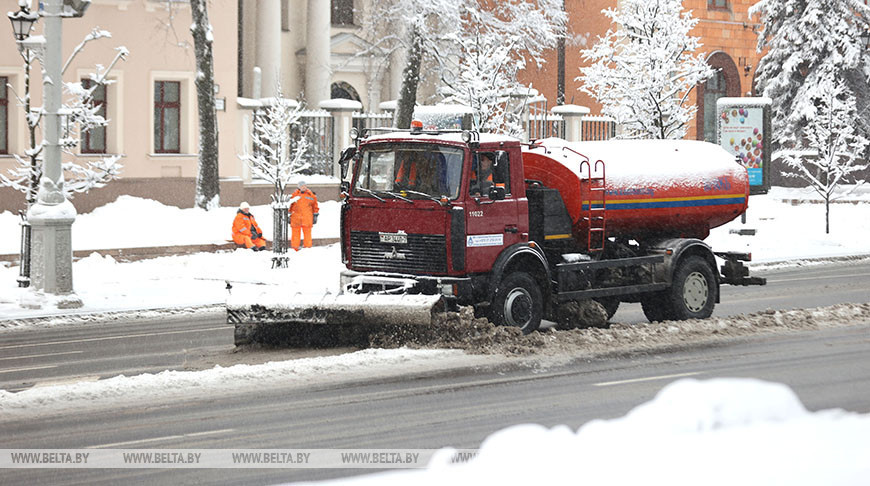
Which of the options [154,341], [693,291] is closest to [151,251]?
[154,341]

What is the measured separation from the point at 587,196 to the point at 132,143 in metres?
20.4

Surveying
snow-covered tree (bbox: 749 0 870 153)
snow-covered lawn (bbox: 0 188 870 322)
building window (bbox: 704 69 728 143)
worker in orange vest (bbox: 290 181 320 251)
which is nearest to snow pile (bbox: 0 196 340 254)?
snow-covered lawn (bbox: 0 188 870 322)

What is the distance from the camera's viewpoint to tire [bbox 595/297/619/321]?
1881cm

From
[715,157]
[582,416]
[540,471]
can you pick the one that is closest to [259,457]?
[540,471]

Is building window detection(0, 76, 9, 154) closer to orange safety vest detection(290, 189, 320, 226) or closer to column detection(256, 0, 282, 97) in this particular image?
orange safety vest detection(290, 189, 320, 226)

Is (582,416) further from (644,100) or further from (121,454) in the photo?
(644,100)

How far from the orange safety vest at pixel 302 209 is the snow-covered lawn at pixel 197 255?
29.8 inches

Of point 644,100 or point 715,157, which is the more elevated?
point 644,100

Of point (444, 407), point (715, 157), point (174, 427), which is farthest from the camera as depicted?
point (715, 157)

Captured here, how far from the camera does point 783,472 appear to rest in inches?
363

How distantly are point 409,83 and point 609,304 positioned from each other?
20.0m

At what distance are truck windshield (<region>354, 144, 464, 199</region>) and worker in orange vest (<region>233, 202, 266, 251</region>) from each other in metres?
12.1

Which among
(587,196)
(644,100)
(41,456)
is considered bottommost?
(41,456)

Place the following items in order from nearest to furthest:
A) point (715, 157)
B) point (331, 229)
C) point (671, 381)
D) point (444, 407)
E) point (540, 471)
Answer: point (540, 471), point (444, 407), point (671, 381), point (715, 157), point (331, 229)
